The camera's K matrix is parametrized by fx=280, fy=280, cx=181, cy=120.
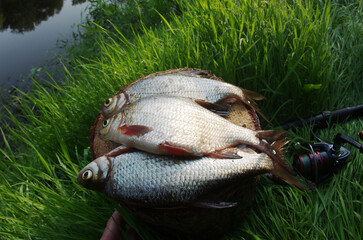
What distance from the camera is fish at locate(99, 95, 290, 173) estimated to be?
5.62 ft

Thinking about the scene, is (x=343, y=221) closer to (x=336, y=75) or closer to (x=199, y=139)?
(x=199, y=139)

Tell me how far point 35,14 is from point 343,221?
8.73 meters

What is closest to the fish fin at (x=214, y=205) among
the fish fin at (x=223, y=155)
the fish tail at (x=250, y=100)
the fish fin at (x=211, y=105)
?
the fish fin at (x=223, y=155)

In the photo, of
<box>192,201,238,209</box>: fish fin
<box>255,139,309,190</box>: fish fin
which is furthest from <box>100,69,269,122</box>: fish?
<box>192,201,238,209</box>: fish fin

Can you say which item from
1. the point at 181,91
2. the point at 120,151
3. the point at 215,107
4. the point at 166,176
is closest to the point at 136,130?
the point at 120,151

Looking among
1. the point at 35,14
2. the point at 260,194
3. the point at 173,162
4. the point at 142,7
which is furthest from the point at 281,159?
the point at 35,14

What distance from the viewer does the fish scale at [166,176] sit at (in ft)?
5.09

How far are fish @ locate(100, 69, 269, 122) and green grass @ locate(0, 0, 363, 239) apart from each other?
646 millimetres

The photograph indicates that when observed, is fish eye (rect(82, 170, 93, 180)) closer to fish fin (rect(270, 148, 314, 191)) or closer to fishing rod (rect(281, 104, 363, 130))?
fish fin (rect(270, 148, 314, 191))

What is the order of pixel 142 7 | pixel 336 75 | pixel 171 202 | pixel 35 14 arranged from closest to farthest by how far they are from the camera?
pixel 171 202 → pixel 336 75 → pixel 142 7 → pixel 35 14

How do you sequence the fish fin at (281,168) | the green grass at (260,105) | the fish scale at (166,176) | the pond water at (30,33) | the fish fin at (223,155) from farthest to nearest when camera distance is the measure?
the pond water at (30,33) < the green grass at (260,105) < the fish fin at (281,168) < the fish fin at (223,155) < the fish scale at (166,176)

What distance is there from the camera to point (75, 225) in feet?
6.86

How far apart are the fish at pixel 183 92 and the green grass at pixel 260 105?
2.12 ft

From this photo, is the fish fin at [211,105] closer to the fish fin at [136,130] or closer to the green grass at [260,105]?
the fish fin at [136,130]
